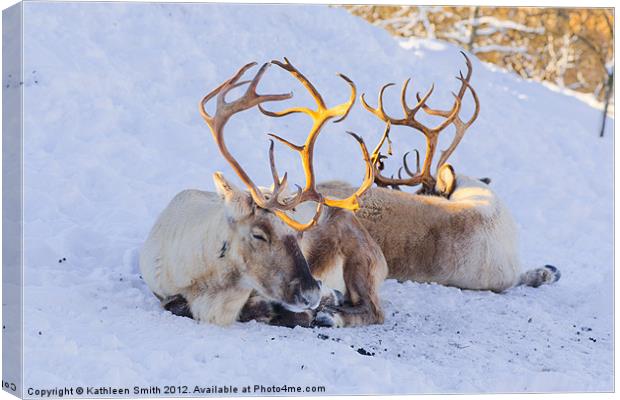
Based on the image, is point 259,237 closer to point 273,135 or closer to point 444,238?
point 273,135

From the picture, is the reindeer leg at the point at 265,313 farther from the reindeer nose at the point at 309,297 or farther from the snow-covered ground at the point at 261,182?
the reindeer nose at the point at 309,297

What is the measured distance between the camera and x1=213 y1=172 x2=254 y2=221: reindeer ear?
606 cm

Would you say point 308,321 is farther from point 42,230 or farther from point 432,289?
point 42,230

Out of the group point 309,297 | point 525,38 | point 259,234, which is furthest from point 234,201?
point 525,38

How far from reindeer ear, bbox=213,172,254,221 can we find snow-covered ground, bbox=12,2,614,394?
0.75 metres

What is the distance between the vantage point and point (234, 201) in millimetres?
6062

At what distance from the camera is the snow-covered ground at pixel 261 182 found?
5.76 meters

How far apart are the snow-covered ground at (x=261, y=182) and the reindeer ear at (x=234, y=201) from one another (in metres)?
0.75

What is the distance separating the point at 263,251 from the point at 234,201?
36 cm

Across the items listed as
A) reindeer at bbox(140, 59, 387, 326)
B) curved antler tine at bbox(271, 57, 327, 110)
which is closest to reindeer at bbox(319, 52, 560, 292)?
reindeer at bbox(140, 59, 387, 326)

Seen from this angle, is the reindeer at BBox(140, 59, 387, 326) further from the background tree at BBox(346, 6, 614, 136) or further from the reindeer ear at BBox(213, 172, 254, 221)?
the background tree at BBox(346, 6, 614, 136)

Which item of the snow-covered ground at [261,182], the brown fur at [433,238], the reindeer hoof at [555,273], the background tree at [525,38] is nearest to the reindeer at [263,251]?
the snow-covered ground at [261,182]

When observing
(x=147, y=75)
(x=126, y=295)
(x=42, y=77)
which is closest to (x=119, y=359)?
(x=126, y=295)

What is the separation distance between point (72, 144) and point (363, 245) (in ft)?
10.9
